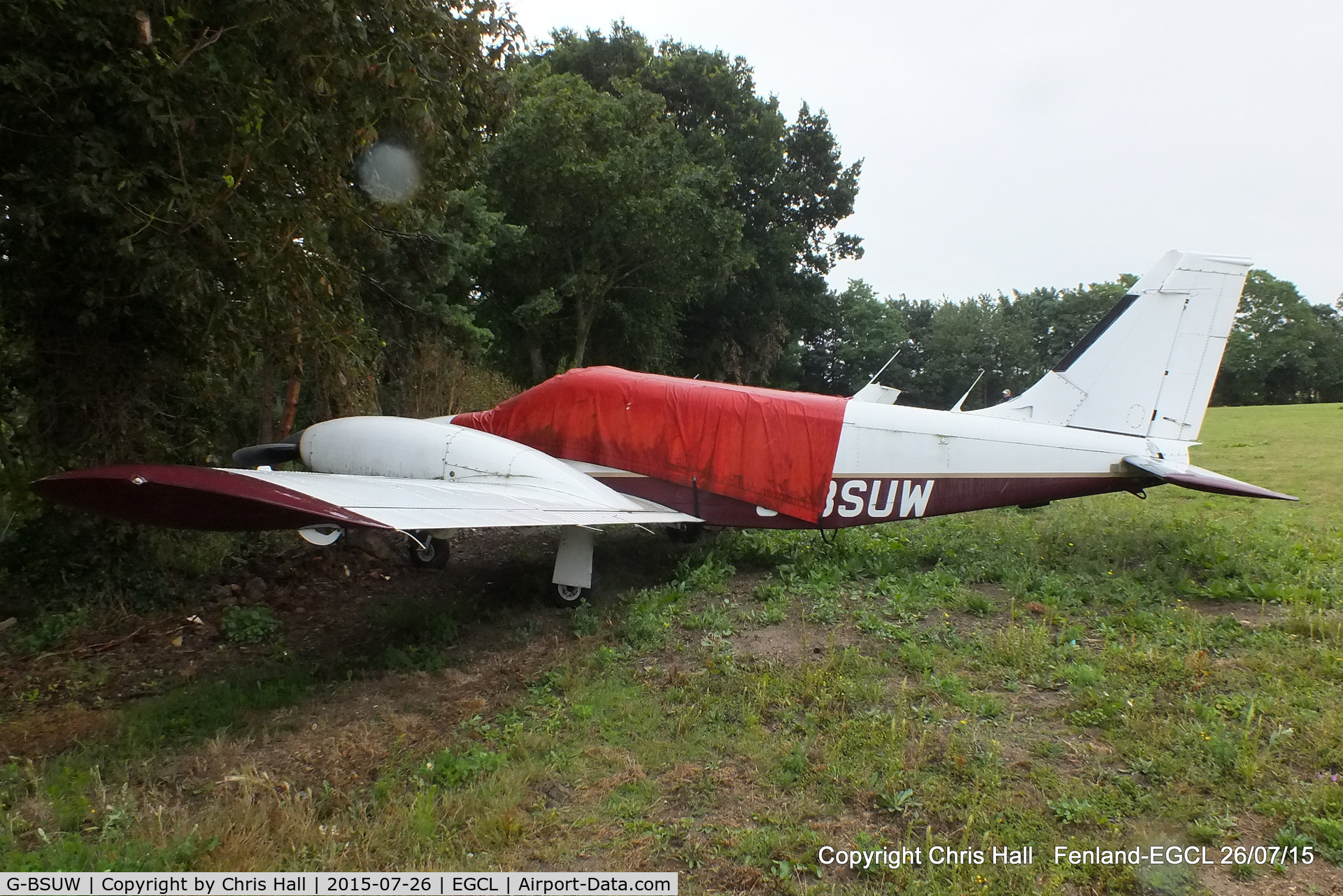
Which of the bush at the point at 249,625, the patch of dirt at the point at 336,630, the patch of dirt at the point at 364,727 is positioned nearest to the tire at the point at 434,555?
the patch of dirt at the point at 336,630

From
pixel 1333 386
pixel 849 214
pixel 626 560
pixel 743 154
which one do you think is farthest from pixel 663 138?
pixel 1333 386

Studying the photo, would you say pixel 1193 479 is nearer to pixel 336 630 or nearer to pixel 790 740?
pixel 790 740

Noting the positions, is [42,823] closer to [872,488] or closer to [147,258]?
[147,258]

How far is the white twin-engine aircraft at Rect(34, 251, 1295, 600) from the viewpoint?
7523 mm

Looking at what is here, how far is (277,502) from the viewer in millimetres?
4656

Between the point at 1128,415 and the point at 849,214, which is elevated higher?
the point at 849,214

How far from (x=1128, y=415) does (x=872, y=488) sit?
2680 mm

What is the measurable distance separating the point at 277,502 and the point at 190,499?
2.50 feet

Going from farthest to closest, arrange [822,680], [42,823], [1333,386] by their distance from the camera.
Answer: [1333,386] < [822,680] < [42,823]

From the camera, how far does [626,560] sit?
360 inches

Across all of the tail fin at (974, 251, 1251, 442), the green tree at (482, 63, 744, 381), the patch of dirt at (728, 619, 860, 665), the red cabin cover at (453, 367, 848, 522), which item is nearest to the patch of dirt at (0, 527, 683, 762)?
the red cabin cover at (453, 367, 848, 522)
